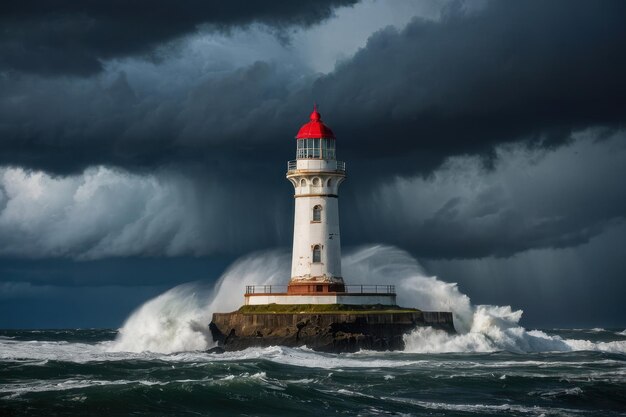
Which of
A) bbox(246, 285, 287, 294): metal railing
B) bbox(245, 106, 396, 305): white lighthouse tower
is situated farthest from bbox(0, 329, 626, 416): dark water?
bbox(246, 285, 287, 294): metal railing

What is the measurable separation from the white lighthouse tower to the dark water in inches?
211

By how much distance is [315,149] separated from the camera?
48719mm

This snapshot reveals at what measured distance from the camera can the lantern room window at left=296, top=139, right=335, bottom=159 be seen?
4856 cm

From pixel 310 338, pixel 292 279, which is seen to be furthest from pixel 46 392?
pixel 292 279

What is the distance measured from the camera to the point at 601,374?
35688 mm

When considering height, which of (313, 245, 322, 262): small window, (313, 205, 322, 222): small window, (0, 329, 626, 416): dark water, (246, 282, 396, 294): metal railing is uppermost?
(313, 205, 322, 222): small window

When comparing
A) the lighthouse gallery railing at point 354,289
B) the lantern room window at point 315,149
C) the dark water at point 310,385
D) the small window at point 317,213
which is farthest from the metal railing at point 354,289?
the dark water at point 310,385

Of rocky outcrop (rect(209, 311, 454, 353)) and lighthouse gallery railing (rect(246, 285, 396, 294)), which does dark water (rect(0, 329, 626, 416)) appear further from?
lighthouse gallery railing (rect(246, 285, 396, 294))

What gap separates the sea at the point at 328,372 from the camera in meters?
28.3

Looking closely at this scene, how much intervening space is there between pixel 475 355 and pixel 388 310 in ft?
14.7

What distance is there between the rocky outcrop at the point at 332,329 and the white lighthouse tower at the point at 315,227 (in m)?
1.96

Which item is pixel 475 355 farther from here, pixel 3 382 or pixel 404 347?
pixel 3 382

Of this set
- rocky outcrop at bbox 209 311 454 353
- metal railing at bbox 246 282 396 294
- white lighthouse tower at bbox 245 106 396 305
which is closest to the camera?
rocky outcrop at bbox 209 311 454 353

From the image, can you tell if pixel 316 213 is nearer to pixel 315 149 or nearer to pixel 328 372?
pixel 315 149
